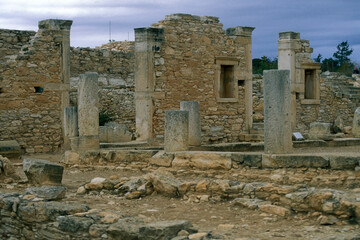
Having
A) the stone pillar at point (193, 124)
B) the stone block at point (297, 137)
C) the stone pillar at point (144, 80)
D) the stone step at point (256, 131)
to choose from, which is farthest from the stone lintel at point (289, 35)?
the stone pillar at point (193, 124)

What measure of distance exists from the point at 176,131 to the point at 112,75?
9.57m

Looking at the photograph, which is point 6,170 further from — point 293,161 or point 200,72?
point 200,72

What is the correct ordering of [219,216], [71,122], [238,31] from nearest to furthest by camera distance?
[219,216]
[71,122]
[238,31]

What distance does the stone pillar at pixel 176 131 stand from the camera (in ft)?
38.3

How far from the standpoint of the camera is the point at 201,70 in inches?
657

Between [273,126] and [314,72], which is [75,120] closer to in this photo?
[273,126]

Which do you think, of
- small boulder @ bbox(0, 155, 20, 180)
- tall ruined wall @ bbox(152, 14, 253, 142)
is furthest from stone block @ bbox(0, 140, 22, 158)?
tall ruined wall @ bbox(152, 14, 253, 142)

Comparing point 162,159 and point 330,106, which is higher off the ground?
point 330,106

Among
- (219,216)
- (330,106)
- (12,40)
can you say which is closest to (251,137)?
(330,106)

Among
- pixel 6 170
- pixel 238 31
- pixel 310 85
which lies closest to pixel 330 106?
pixel 310 85

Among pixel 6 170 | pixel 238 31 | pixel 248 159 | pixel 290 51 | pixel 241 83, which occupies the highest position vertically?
pixel 238 31

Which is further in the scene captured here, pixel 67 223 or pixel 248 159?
pixel 248 159

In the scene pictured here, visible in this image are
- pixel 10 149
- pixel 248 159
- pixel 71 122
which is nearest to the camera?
pixel 248 159

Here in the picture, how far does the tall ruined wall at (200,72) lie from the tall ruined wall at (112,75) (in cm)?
347
